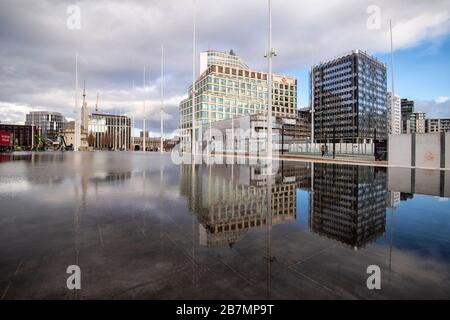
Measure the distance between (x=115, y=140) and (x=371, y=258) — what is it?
154698 mm

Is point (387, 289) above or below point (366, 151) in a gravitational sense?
below

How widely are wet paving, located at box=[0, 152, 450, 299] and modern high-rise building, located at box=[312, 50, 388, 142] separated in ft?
399

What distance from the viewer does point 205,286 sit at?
2580 millimetres

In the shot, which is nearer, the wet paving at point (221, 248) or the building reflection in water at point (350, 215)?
the wet paving at point (221, 248)

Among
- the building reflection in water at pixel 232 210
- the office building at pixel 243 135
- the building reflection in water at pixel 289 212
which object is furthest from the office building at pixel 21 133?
the building reflection in water at pixel 289 212

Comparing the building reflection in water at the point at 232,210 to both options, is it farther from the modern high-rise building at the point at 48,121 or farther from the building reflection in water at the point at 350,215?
the modern high-rise building at the point at 48,121

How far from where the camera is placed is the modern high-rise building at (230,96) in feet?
324

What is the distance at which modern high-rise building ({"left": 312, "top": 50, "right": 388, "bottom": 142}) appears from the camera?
120375mm

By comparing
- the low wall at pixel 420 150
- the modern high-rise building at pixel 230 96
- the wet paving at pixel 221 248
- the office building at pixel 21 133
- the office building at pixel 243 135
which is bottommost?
the wet paving at pixel 221 248

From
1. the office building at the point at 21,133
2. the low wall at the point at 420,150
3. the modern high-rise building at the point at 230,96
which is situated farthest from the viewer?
the office building at the point at 21,133

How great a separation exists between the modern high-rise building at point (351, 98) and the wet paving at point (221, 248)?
399 ft
